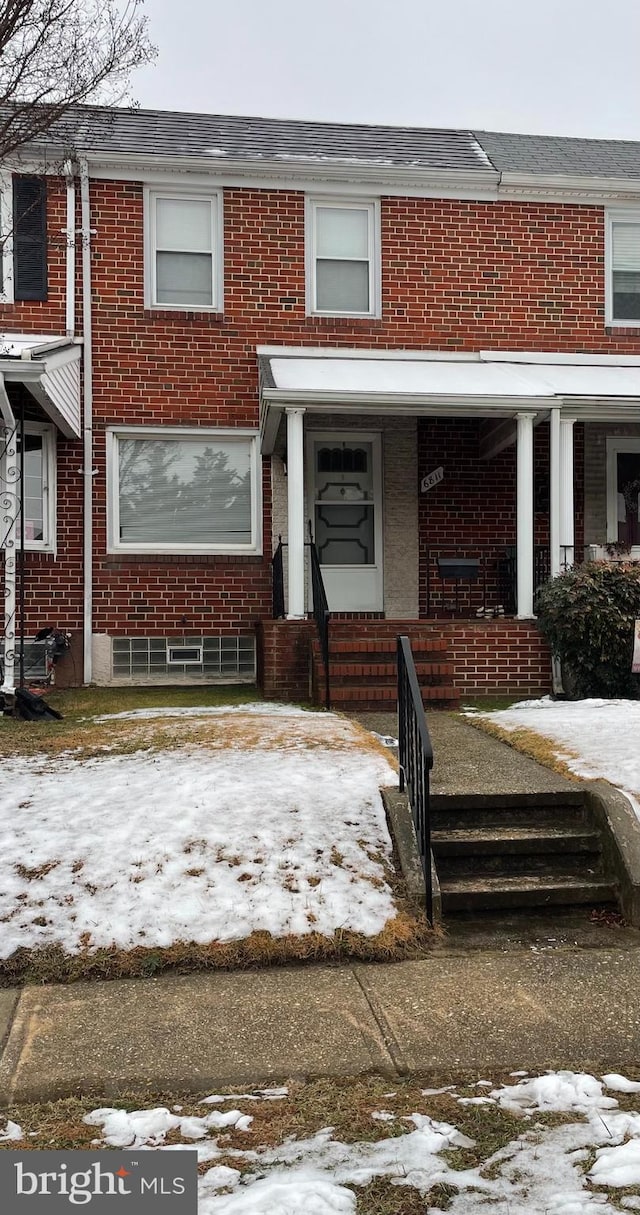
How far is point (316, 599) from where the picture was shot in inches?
386

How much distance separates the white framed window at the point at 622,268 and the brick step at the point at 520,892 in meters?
9.82

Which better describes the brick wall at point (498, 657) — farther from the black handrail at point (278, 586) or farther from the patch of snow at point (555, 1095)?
the patch of snow at point (555, 1095)

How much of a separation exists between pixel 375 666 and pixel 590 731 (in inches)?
104

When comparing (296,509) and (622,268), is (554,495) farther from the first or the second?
(622,268)

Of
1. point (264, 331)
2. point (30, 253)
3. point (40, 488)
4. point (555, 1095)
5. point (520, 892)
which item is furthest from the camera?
point (264, 331)

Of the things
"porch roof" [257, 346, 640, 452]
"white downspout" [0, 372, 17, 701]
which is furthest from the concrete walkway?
"porch roof" [257, 346, 640, 452]

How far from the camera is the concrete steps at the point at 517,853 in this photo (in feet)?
15.6

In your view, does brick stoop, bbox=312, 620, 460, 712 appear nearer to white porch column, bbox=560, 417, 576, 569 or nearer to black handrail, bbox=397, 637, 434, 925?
white porch column, bbox=560, 417, 576, 569

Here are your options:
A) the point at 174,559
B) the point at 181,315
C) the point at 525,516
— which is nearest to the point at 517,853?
the point at 525,516

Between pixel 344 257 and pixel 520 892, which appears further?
pixel 344 257

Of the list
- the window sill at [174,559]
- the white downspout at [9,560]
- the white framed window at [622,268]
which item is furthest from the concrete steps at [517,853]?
the white framed window at [622,268]

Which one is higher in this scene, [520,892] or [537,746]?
[537,746]

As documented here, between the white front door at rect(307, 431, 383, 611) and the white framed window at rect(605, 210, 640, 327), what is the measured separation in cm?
381

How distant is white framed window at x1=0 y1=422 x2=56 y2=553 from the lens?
11230 millimetres
